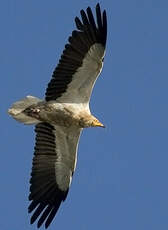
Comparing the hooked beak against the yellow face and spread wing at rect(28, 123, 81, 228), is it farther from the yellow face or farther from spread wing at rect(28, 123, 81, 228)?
spread wing at rect(28, 123, 81, 228)

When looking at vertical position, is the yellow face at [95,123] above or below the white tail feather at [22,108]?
below

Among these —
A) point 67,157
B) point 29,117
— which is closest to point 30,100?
point 29,117

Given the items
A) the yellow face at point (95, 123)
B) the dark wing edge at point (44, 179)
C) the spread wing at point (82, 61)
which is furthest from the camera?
the dark wing edge at point (44, 179)

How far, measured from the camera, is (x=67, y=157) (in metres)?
13.0

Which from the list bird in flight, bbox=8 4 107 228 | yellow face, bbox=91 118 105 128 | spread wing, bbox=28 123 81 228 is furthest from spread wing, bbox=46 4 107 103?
spread wing, bbox=28 123 81 228

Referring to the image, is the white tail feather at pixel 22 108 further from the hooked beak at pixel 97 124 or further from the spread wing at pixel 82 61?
the hooked beak at pixel 97 124

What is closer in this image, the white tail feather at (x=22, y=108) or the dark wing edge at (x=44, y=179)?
the white tail feather at (x=22, y=108)

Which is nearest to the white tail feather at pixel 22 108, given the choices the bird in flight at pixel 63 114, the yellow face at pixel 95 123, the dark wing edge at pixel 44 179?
the bird in flight at pixel 63 114

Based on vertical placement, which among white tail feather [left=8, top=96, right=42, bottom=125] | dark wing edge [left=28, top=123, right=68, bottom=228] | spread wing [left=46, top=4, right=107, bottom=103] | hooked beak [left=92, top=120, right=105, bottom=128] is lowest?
dark wing edge [left=28, top=123, right=68, bottom=228]

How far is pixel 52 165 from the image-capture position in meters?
13.1

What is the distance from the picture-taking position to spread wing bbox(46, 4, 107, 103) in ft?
39.8

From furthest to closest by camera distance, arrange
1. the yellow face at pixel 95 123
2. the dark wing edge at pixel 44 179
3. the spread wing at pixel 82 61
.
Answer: the dark wing edge at pixel 44 179
the yellow face at pixel 95 123
the spread wing at pixel 82 61

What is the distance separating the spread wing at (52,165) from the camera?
506 inches

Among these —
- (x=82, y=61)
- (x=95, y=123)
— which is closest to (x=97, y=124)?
(x=95, y=123)
